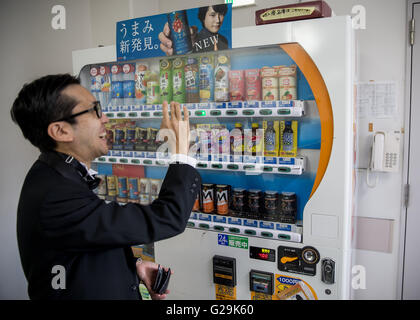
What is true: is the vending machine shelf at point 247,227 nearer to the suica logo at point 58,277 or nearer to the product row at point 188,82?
the product row at point 188,82

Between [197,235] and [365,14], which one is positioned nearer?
[197,235]

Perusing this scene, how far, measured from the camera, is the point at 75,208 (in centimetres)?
121

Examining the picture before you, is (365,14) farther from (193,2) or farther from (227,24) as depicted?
(193,2)

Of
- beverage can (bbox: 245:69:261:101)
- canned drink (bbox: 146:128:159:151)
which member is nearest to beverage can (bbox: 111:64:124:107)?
canned drink (bbox: 146:128:159:151)

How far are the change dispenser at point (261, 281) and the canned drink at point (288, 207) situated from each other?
1.14ft

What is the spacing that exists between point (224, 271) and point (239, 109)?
103cm

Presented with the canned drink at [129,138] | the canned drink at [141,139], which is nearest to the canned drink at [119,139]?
the canned drink at [129,138]

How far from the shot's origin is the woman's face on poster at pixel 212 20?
6.27ft

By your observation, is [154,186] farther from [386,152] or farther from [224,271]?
[386,152]

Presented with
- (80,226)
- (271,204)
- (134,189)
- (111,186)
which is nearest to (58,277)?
(80,226)

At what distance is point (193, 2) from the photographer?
3082 mm

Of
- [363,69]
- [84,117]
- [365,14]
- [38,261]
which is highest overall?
[365,14]
